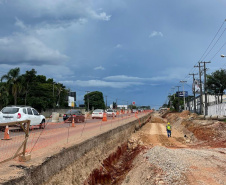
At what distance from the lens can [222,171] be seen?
8.71m

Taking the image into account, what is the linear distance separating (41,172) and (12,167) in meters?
Result: 0.70

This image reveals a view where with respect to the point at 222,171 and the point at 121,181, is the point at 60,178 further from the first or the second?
the point at 222,171

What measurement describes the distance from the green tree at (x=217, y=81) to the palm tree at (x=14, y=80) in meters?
44.3

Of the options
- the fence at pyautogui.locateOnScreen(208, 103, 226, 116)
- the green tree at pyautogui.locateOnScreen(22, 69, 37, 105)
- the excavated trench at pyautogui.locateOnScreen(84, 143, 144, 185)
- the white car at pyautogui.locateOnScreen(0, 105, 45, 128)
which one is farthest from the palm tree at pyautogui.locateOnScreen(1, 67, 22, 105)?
the excavated trench at pyautogui.locateOnScreen(84, 143, 144, 185)

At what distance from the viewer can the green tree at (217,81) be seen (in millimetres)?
52500

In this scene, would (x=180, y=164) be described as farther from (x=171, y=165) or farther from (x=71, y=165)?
(x=71, y=165)

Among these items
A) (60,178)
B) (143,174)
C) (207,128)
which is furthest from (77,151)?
(207,128)

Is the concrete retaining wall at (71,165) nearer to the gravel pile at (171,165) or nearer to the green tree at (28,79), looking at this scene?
the gravel pile at (171,165)

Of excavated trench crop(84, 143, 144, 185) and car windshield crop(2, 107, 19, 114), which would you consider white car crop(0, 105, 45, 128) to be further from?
excavated trench crop(84, 143, 144, 185)

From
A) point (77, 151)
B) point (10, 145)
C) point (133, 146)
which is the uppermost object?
point (10, 145)

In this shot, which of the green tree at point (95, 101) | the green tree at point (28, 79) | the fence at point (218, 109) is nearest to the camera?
the fence at point (218, 109)

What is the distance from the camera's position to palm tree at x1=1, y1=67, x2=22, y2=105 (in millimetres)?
59250

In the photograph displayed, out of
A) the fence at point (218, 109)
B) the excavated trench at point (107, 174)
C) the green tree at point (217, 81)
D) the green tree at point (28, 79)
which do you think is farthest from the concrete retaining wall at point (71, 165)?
the green tree at point (28, 79)

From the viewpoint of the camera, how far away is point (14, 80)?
205 feet
